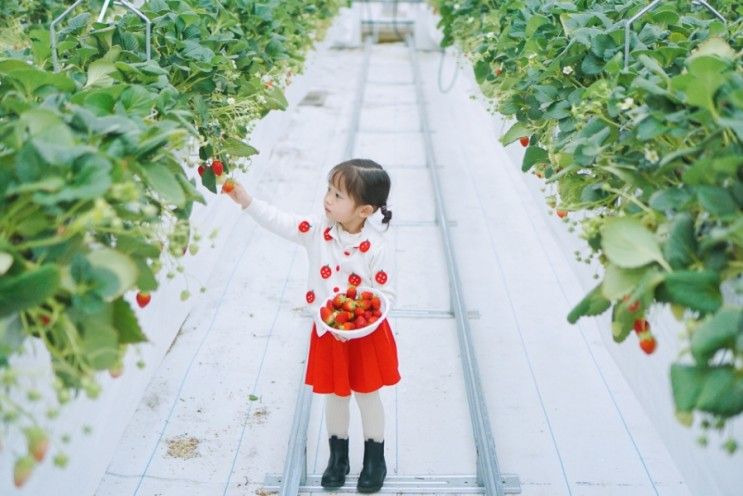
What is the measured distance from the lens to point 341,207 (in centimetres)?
227

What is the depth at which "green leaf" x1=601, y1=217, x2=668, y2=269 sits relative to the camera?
126cm

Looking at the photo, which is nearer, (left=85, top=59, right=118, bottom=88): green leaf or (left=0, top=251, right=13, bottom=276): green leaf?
(left=0, top=251, right=13, bottom=276): green leaf

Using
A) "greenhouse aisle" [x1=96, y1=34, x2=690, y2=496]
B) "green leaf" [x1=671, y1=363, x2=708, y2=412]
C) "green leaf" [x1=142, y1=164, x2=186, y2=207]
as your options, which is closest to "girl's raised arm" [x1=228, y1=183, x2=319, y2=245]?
"greenhouse aisle" [x1=96, y1=34, x2=690, y2=496]

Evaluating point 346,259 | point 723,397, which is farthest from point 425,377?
point 723,397

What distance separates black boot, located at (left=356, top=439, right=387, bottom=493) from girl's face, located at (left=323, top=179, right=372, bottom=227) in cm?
64

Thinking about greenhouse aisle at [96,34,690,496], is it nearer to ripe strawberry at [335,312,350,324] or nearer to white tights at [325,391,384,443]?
white tights at [325,391,384,443]

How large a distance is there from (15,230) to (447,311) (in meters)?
2.67

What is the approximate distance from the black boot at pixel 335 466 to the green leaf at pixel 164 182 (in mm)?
1307

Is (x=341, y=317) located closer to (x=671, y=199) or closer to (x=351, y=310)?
(x=351, y=310)

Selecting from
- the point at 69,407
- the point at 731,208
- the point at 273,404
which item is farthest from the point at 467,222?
the point at 731,208

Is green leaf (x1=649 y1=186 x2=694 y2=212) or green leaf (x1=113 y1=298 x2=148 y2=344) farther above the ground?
green leaf (x1=649 y1=186 x2=694 y2=212)

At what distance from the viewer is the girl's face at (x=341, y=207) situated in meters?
2.26

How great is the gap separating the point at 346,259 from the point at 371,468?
61 centimetres

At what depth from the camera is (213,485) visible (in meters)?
2.54
